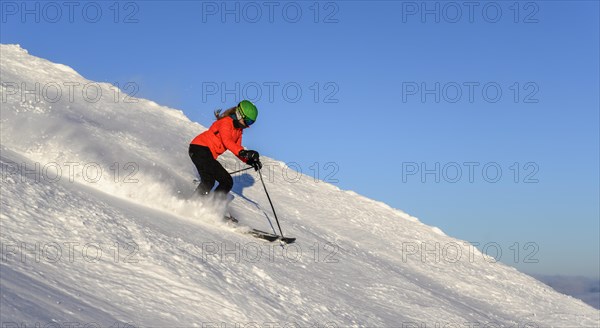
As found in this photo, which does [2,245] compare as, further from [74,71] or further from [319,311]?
[74,71]

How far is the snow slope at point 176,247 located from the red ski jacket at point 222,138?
961 millimetres

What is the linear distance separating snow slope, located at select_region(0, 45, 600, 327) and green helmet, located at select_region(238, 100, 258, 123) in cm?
160

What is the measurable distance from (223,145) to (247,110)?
0.80 metres

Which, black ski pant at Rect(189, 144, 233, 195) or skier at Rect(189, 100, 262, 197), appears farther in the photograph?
black ski pant at Rect(189, 144, 233, 195)

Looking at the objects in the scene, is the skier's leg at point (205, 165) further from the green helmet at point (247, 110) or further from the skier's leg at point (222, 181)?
the green helmet at point (247, 110)

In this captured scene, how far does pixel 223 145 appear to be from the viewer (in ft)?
34.4

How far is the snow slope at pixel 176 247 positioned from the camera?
530cm

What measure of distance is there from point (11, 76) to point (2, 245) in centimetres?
1013

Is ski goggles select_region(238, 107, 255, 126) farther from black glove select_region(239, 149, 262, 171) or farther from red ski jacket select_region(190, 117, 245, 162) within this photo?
black glove select_region(239, 149, 262, 171)

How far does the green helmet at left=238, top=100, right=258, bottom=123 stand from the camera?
1018cm

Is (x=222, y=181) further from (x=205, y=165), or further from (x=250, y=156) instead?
(x=250, y=156)

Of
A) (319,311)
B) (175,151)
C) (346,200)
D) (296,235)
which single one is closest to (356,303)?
(319,311)

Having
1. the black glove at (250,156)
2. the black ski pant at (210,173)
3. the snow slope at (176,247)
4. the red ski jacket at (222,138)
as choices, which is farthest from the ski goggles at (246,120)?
the snow slope at (176,247)

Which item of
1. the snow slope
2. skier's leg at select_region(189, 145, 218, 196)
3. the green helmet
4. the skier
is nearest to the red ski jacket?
the skier
